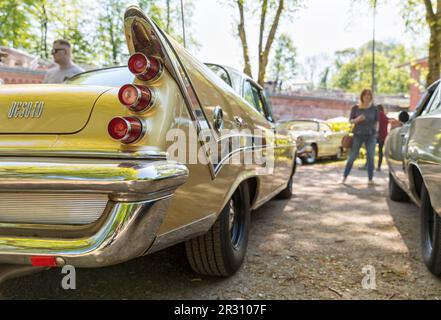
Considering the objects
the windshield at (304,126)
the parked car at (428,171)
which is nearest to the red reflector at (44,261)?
the parked car at (428,171)

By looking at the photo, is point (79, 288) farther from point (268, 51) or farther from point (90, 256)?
point (268, 51)

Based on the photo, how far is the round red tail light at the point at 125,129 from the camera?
170cm

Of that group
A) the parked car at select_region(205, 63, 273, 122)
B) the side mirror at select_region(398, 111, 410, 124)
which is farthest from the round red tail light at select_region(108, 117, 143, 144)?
the side mirror at select_region(398, 111, 410, 124)

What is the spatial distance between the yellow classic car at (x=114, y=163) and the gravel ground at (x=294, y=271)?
0.63m

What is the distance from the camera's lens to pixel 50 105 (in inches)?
73.4

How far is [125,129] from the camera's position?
1.70 meters

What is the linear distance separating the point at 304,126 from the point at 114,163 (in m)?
10.6

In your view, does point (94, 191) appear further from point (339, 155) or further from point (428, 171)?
point (339, 155)

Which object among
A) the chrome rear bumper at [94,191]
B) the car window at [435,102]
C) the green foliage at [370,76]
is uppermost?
the green foliage at [370,76]

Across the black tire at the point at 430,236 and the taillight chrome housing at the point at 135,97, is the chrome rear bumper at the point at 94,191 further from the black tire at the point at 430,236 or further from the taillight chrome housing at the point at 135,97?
the black tire at the point at 430,236

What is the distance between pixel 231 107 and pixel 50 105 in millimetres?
1230

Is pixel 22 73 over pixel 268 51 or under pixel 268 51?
under

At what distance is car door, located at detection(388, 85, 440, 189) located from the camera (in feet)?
11.8

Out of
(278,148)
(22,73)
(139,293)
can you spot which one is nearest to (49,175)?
(139,293)
